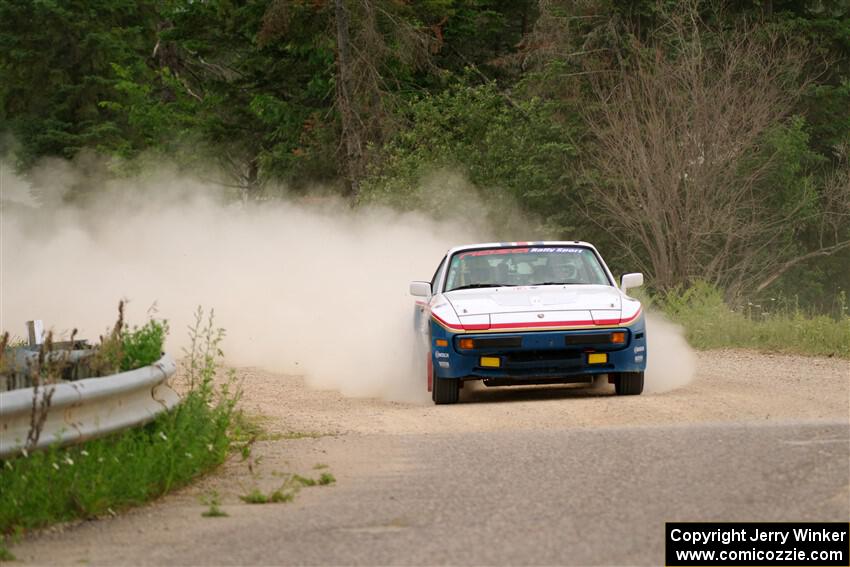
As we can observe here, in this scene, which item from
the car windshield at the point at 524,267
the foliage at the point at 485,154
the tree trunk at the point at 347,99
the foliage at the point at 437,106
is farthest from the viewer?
the tree trunk at the point at 347,99

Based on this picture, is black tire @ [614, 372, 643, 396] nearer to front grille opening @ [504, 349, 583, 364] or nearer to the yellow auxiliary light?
the yellow auxiliary light

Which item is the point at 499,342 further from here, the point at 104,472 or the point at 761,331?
the point at 761,331

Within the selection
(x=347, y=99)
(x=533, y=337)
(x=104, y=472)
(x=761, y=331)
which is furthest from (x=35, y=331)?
(x=347, y=99)

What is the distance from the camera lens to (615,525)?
7586 mm

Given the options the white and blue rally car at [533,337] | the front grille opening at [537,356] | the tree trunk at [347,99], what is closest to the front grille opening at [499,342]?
the white and blue rally car at [533,337]

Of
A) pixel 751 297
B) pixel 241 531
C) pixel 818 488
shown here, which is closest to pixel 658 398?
pixel 818 488

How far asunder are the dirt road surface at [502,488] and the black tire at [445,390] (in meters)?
1.03

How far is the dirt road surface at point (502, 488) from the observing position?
7.39 m

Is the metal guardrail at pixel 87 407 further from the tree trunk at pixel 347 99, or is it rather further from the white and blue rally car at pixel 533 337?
the tree trunk at pixel 347 99

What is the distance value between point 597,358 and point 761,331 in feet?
25.5

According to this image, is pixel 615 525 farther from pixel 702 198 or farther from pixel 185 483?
pixel 702 198

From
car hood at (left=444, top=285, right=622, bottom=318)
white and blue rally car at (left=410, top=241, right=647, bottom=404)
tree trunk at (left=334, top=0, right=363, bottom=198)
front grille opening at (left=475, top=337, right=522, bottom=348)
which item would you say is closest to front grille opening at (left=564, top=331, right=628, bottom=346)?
white and blue rally car at (left=410, top=241, right=647, bottom=404)

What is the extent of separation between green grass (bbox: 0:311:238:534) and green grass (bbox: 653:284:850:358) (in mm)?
11017

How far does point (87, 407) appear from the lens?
29.7 feet
